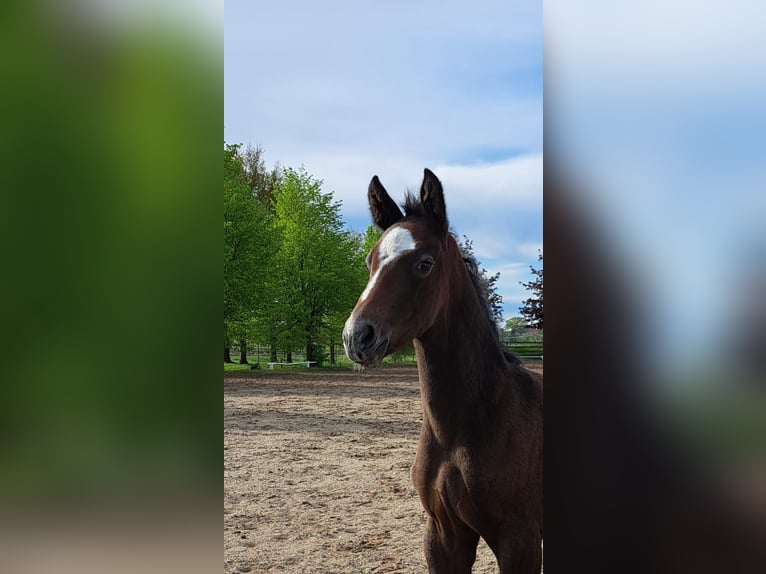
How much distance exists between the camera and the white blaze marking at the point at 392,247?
2713mm

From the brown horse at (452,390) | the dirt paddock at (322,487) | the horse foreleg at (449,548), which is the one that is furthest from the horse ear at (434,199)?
the dirt paddock at (322,487)

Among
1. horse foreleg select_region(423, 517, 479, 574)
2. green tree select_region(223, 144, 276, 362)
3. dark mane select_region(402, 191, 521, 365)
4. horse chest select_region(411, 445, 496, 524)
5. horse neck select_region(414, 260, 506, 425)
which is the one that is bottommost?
horse foreleg select_region(423, 517, 479, 574)

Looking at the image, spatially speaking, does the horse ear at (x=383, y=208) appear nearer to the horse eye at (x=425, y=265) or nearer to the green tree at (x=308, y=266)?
the horse eye at (x=425, y=265)

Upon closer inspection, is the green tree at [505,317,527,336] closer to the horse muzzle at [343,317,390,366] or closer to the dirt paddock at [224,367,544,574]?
the horse muzzle at [343,317,390,366]

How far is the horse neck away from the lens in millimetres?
2807

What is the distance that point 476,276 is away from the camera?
316 centimetres

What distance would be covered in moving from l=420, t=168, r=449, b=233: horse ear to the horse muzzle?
662mm

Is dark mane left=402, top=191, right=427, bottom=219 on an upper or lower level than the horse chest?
upper

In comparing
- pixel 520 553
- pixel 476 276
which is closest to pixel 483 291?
pixel 476 276
